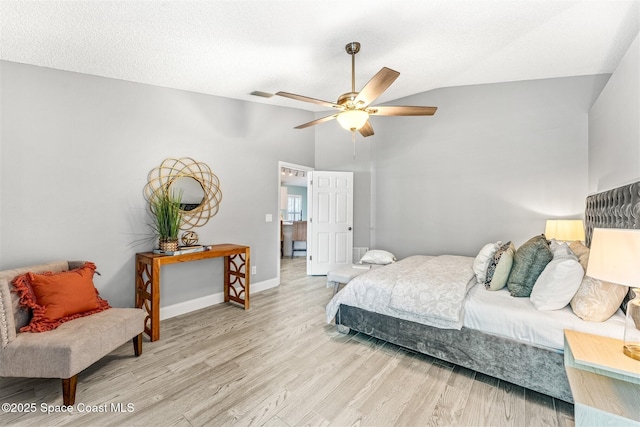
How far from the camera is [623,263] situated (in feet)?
4.21

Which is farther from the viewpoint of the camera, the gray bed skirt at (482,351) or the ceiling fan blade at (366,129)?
the ceiling fan blade at (366,129)

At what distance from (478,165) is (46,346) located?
16.4 feet

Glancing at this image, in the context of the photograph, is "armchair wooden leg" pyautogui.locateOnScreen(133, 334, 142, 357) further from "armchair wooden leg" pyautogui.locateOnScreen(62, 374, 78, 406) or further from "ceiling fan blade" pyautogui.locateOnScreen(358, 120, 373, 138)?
"ceiling fan blade" pyautogui.locateOnScreen(358, 120, 373, 138)

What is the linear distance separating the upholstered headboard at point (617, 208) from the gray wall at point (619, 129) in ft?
0.40

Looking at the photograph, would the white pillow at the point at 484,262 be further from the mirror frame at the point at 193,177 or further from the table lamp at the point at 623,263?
the mirror frame at the point at 193,177

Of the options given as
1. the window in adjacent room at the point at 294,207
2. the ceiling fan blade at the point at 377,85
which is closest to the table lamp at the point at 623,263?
the ceiling fan blade at the point at 377,85

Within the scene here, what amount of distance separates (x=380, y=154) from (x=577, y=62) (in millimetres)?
2712

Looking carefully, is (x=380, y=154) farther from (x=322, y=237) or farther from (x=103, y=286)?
(x=103, y=286)

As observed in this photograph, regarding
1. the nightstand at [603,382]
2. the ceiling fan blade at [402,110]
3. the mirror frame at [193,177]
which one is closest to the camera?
the nightstand at [603,382]

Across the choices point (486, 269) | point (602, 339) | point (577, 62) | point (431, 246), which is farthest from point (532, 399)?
point (577, 62)

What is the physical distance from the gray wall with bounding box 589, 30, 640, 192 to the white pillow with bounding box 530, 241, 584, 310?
85 cm

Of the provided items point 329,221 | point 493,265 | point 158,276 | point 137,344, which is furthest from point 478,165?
point 137,344

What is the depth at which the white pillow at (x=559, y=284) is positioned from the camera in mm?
1882

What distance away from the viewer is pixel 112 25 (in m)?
2.21
